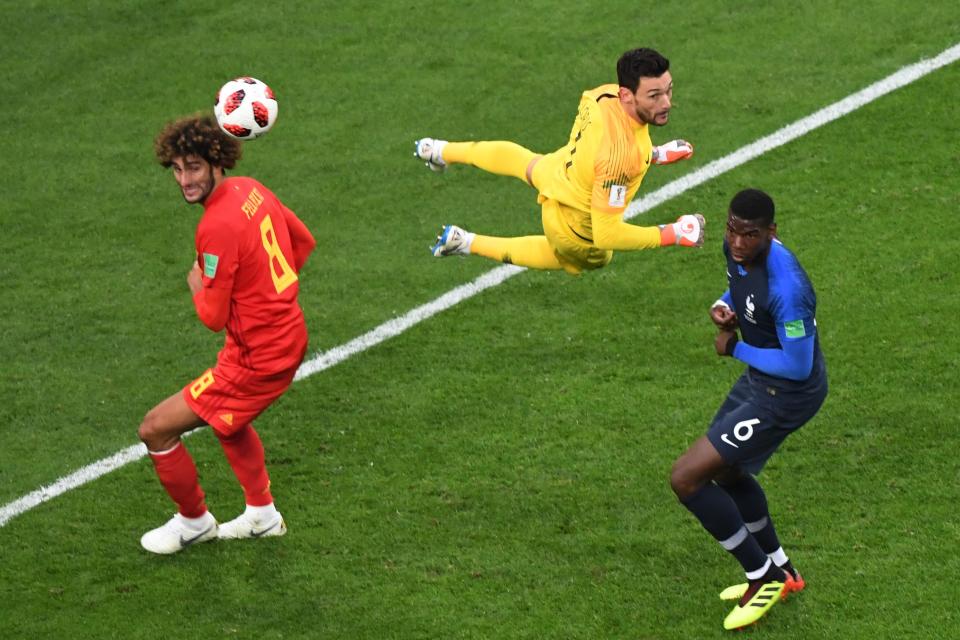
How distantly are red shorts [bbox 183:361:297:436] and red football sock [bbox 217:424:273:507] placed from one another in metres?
0.24

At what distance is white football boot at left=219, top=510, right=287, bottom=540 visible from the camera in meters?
8.07

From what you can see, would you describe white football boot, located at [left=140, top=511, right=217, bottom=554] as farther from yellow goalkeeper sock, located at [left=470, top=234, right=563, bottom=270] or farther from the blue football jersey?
the blue football jersey

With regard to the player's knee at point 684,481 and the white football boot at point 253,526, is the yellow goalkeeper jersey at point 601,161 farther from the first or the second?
the white football boot at point 253,526

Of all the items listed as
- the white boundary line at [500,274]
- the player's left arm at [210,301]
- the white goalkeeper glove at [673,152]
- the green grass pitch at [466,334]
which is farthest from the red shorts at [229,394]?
the white goalkeeper glove at [673,152]

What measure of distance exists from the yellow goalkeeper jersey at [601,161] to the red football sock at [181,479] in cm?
256

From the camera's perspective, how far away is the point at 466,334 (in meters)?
9.99

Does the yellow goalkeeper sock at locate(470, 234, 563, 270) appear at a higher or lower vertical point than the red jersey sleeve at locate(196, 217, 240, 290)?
lower

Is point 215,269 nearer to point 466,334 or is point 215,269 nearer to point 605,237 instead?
point 605,237

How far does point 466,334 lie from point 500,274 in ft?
2.88

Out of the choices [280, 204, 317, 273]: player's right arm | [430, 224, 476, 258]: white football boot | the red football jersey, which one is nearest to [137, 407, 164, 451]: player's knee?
the red football jersey

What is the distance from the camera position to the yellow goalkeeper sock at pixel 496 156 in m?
9.25

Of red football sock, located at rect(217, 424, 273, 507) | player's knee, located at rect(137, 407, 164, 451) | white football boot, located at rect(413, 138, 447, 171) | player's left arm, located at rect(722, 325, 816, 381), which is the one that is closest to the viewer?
player's left arm, located at rect(722, 325, 816, 381)

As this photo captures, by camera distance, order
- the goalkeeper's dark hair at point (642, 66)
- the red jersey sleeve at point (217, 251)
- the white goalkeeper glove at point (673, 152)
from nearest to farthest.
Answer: the red jersey sleeve at point (217, 251) → the goalkeeper's dark hair at point (642, 66) → the white goalkeeper glove at point (673, 152)

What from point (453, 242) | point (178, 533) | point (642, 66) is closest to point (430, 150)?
point (453, 242)
